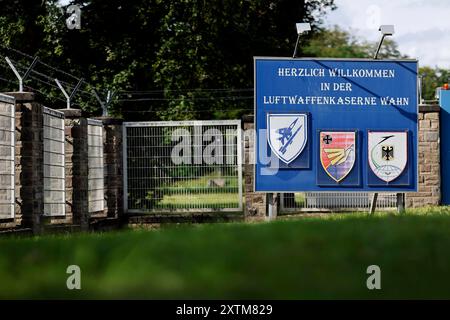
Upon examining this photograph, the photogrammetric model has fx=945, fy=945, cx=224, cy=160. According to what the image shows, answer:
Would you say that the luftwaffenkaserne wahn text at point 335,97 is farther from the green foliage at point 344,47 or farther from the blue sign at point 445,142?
the green foliage at point 344,47

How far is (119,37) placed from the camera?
32.3 meters

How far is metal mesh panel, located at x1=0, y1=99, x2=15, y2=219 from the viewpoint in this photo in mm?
15773

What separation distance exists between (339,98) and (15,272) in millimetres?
12203

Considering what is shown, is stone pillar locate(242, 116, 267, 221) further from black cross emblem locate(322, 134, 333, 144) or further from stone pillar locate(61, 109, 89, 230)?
black cross emblem locate(322, 134, 333, 144)

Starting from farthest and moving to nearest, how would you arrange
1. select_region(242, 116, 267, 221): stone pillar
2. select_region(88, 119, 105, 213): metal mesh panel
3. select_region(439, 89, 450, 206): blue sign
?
select_region(439, 89, 450, 206): blue sign < select_region(242, 116, 267, 221): stone pillar < select_region(88, 119, 105, 213): metal mesh panel

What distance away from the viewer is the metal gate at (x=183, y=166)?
22.6 m

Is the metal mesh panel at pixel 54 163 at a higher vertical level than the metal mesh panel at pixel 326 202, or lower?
higher

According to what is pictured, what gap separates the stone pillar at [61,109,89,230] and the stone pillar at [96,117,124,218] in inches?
123

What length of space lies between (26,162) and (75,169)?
126 inches
